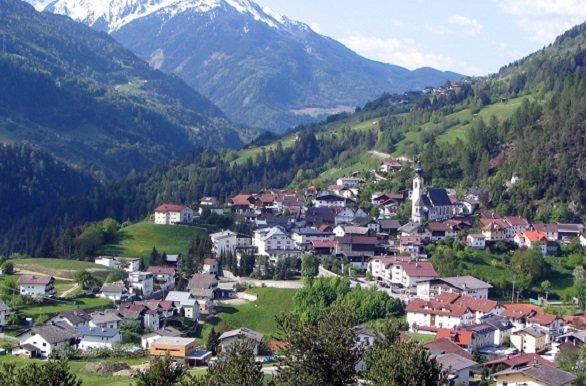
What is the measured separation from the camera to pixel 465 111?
5015 inches

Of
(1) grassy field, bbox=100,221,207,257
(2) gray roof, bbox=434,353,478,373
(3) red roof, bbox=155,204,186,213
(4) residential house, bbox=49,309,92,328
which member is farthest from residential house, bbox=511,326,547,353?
(3) red roof, bbox=155,204,186,213

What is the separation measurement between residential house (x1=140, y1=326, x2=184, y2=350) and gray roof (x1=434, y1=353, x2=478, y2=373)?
59.2 feet

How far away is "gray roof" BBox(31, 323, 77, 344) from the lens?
56.1 m

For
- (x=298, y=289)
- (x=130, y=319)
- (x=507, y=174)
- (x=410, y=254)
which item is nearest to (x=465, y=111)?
(x=507, y=174)

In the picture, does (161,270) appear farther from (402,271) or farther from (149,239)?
(402,271)

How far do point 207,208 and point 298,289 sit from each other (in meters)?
30.8

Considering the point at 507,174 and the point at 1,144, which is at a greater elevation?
the point at 1,144

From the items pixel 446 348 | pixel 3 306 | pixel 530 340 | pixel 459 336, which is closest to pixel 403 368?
pixel 446 348

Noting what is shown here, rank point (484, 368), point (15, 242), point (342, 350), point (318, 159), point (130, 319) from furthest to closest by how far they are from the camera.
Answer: point (318, 159) → point (15, 242) → point (130, 319) → point (484, 368) → point (342, 350)

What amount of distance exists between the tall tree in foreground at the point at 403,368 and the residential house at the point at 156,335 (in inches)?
1114

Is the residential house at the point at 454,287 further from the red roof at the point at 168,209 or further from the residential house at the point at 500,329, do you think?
the red roof at the point at 168,209

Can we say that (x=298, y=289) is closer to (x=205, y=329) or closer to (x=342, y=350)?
(x=205, y=329)

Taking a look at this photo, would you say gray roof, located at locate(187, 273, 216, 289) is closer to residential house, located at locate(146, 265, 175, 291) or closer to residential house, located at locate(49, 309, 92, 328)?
residential house, located at locate(146, 265, 175, 291)

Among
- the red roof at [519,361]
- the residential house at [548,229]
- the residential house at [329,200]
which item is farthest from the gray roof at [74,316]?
the residential house at [548,229]
